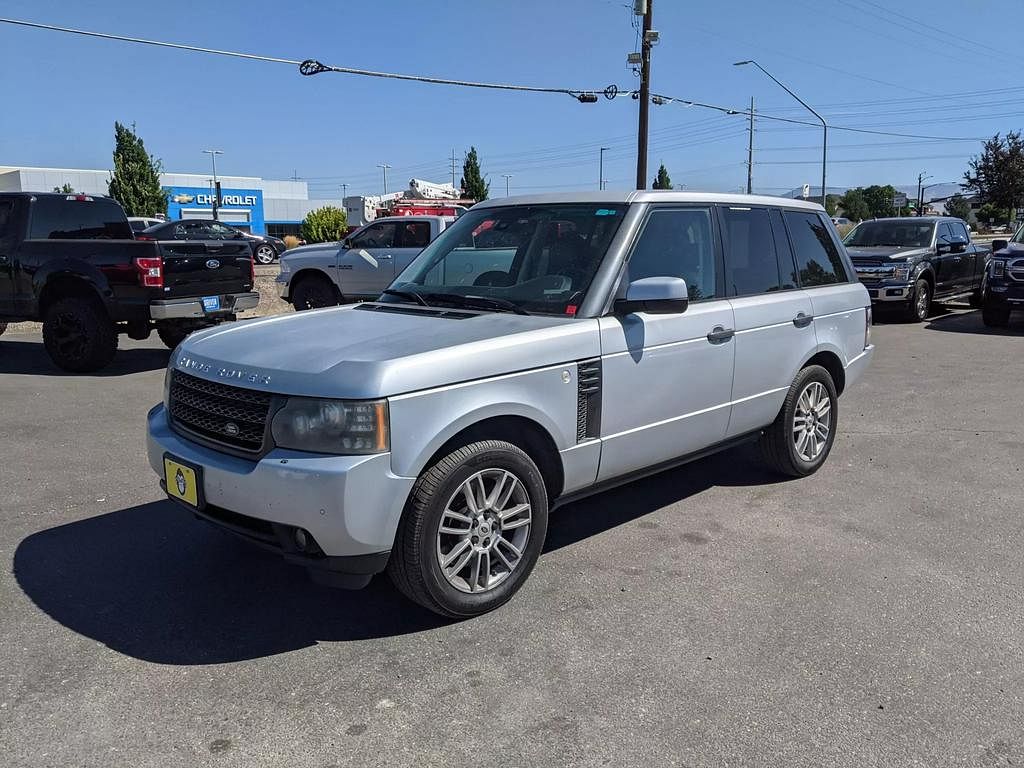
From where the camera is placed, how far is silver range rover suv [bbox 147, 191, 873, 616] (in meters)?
3.23

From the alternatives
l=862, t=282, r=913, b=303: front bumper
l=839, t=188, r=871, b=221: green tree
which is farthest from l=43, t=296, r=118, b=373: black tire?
l=839, t=188, r=871, b=221: green tree

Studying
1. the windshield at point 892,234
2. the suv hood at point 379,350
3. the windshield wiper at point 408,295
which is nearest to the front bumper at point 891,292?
the windshield at point 892,234

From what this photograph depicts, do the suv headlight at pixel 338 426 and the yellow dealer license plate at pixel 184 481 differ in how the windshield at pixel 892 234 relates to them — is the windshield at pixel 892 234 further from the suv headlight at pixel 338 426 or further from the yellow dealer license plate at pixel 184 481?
the yellow dealer license plate at pixel 184 481

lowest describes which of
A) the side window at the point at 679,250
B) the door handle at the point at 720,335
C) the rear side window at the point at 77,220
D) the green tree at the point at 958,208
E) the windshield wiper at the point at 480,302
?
the door handle at the point at 720,335

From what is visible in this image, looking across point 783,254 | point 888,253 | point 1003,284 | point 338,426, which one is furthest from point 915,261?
point 338,426

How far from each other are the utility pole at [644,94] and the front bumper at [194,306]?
1308cm

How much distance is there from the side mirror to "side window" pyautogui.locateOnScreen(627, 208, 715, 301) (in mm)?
263

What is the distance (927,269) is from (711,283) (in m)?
11.8

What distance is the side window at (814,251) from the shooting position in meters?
5.55

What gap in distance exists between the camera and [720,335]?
464 cm

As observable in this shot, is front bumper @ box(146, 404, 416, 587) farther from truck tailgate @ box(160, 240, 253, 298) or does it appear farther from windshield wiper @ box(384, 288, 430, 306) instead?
truck tailgate @ box(160, 240, 253, 298)

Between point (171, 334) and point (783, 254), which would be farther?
point (171, 334)

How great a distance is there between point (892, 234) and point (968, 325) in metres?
2.26

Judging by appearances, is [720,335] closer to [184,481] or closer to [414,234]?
[184,481]
